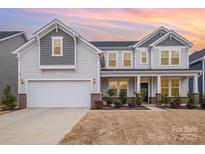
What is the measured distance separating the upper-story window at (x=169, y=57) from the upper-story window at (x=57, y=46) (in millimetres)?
8772

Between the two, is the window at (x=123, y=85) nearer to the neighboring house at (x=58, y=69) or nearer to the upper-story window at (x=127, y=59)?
the upper-story window at (x=127, y=59)

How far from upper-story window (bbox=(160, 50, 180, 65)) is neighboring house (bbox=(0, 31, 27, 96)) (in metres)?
12.9

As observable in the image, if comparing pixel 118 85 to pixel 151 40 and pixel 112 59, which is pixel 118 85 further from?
pixel 151 40

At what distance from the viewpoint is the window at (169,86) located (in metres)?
24.7

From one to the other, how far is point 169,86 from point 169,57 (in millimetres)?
2442

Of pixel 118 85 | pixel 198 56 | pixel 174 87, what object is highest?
pixel 198 56

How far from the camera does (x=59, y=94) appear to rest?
69.9 ft

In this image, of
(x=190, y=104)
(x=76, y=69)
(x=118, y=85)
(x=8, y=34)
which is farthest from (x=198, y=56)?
(x=8, y=34)

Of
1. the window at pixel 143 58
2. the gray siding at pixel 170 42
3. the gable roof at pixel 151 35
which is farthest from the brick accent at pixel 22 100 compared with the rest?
the gray siding at pixel 170 42

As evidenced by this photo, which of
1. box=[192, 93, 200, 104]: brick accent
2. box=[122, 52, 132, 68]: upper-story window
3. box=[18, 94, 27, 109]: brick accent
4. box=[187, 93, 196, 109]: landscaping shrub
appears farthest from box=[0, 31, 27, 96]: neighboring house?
box=[192, 93, 200, 104]: brick accent

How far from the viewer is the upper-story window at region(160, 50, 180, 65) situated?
25031 millimetres

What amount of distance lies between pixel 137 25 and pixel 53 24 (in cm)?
797
